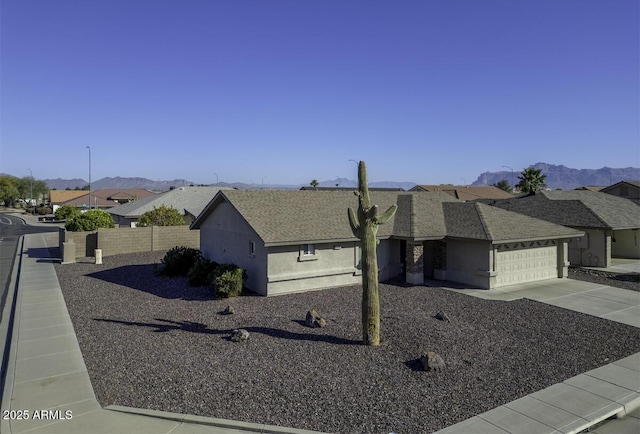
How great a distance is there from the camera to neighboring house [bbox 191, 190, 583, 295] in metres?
18.7

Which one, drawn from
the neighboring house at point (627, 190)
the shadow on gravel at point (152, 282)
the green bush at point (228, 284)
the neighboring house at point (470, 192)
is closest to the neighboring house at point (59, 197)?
the neighboring house at point (470, 192)

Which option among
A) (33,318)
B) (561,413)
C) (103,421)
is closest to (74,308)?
(33,318)

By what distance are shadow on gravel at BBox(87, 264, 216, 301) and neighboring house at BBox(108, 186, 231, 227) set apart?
14647 mm

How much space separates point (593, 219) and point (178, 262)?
2525 centimetres

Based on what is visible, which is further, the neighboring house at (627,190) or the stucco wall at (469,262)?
the neighboring house at (627,190)

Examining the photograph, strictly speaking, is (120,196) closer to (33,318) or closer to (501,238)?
→ (33,318)

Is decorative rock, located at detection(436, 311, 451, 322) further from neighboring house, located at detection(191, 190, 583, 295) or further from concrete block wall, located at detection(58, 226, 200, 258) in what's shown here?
concrete block wall, located at detection(58, 226, 200, 258)

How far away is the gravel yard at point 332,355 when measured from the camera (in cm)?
873

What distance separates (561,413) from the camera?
868 centimetres

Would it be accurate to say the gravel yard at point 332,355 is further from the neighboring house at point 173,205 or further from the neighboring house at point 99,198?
the neighboring house at point 99,198

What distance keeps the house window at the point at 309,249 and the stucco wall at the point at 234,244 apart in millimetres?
1858

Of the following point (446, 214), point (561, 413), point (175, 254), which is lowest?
point (561, 413)

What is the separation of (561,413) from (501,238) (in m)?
11.8

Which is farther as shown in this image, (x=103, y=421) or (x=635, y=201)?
(x=635, y=201)
